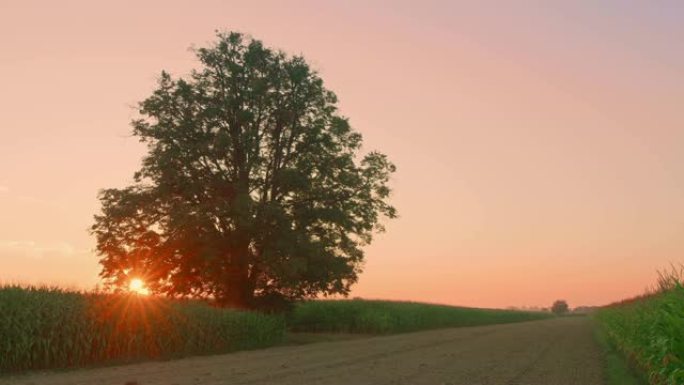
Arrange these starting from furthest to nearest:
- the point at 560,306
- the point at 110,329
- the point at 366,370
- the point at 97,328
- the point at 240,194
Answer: the point at 560,306 < the point at 240,194 < the point at 110,329 < the point at 97,328 < the point at 366,370

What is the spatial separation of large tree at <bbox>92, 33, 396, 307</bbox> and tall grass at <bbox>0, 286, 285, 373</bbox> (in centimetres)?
616

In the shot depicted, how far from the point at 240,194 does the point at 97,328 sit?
1348 cm

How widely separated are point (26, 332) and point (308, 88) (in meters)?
23.4

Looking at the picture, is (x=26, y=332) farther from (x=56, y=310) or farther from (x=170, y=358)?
(x=170, y=358)

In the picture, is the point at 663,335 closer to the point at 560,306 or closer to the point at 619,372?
the point at 619,372

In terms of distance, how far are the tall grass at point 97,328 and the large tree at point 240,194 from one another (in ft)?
20.2

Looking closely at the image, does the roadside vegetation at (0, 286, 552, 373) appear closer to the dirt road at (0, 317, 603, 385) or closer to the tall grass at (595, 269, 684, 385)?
the dirt road at (0, 317, 603, 385)

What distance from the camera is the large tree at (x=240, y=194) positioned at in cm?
3647

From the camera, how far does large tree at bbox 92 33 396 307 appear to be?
36.5 meters

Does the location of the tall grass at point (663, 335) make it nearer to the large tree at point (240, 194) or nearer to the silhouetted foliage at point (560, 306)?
the large tree at point (240, 194)

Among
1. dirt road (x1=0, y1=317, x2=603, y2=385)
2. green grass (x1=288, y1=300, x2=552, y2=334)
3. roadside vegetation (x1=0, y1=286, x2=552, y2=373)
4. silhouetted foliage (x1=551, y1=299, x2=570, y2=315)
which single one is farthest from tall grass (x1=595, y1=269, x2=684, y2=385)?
silhouetted foliage (x1=551, y1=299, x2=570, y2=315)

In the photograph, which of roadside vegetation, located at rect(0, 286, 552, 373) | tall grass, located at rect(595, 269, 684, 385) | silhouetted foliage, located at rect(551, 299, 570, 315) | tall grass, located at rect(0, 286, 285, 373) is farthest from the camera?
silhouetted foliage, located at rect(551, 299, 570, 315)

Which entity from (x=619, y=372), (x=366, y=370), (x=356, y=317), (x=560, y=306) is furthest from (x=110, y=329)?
(x=560, y=306)

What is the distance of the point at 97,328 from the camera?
23.3 metres
